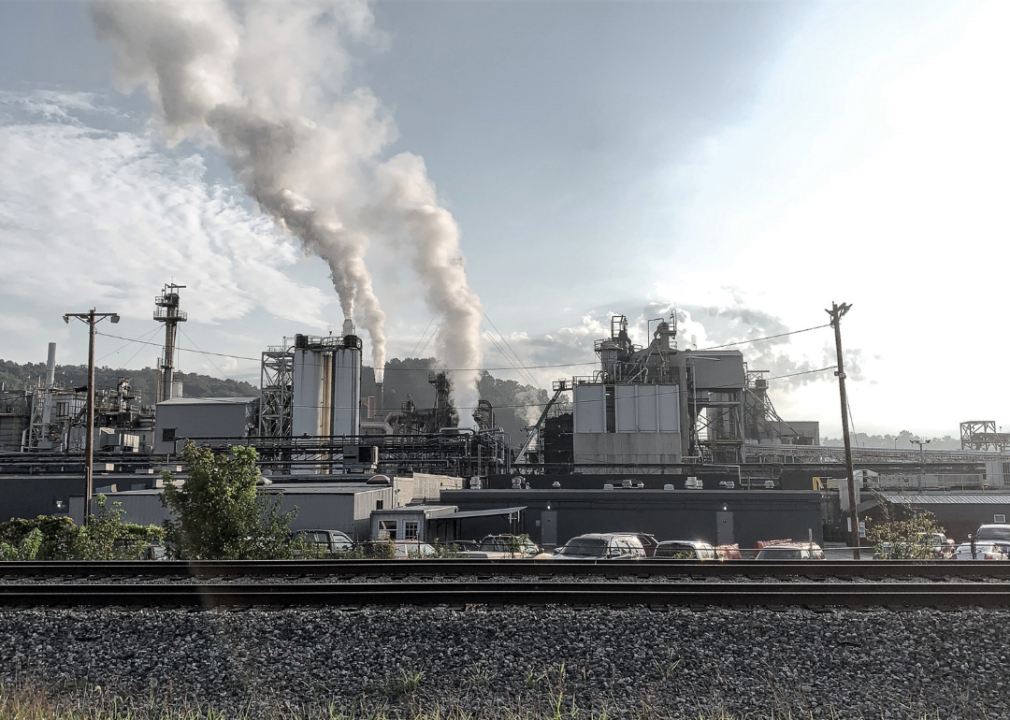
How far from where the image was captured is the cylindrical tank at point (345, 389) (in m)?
52.0

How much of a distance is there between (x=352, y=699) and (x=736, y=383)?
61786 mm

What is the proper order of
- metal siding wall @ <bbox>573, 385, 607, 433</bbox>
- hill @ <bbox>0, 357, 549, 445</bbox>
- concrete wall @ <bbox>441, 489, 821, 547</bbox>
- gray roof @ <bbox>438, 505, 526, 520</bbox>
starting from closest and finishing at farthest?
gray roof @ <bbox>438, 505, 526, 520</bbox> → concrete wall @ <bbox>441, 489, 821, 547</bbox> → metal siding wall @ <bbox>573, 385, 607, 433</bbox> → hill @ <bbox>0, 357, 549, 445</bbox>

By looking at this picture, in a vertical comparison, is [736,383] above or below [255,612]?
above

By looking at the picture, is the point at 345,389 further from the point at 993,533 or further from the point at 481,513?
the point at 993,533

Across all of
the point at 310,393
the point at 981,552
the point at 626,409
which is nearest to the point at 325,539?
the point at 981,552

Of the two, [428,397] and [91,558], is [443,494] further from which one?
Answer: [428,397]

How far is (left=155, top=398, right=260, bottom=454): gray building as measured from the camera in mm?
55375

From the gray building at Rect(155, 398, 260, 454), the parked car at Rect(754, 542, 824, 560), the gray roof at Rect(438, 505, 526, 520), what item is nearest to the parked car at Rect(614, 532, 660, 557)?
the parked car at Rect(754, 542, 824, 560)

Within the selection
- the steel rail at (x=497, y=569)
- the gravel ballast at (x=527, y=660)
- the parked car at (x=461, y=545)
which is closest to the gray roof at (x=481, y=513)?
the parked car at (x=461, y=545)

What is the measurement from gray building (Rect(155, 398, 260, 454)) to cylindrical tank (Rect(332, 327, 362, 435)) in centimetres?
906

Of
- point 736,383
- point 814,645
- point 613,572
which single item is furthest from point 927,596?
point 736,383

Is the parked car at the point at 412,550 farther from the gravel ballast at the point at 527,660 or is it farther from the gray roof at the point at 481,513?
the gray roof at the point at 481,513

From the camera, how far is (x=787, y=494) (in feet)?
104

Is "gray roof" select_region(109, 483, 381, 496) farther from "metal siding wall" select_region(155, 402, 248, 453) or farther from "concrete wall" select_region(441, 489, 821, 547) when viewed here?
"metal siding wall" select_region(155, 402, 248, 453)
